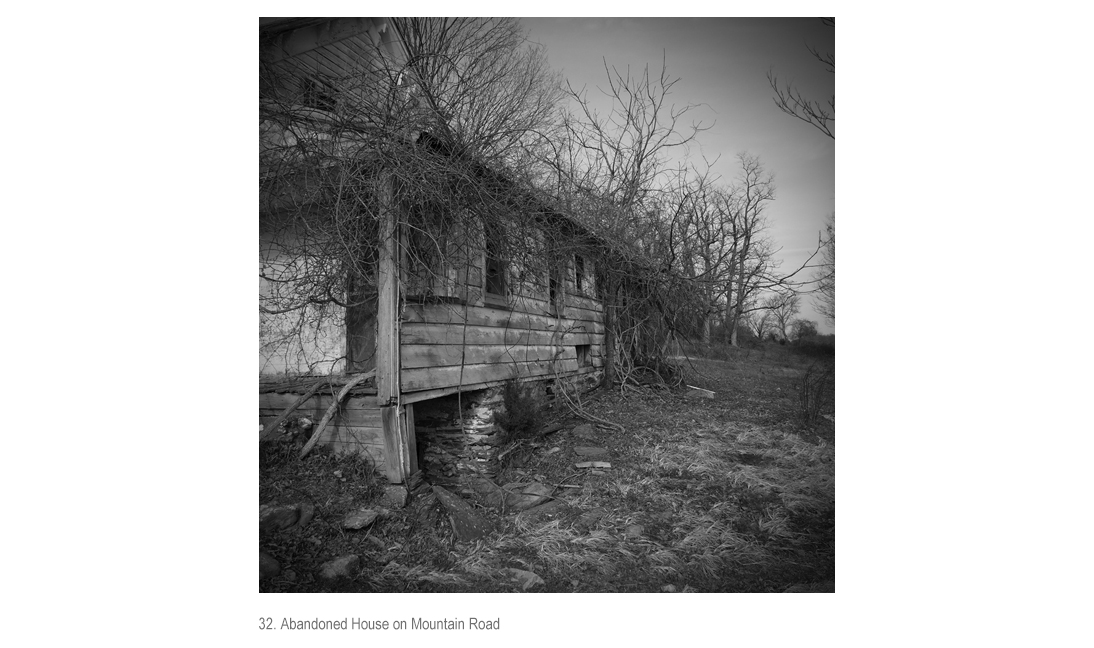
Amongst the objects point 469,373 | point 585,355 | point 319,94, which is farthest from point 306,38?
point 585,355

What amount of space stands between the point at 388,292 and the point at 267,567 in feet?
7.16

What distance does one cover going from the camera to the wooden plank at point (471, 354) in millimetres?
4355

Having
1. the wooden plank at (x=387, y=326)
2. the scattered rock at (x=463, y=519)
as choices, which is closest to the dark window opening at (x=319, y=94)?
the wooden plank at (x=387, y=326)

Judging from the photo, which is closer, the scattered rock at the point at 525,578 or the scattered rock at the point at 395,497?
the scattered rock at the point at 525,578

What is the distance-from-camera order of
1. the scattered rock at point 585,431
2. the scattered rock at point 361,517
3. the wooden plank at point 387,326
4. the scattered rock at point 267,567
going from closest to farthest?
the scattered rock at point 267,567 → the scattered rock at point 361,517 → the wooden plank at point 387,326 → the scattered rock at point 585,431

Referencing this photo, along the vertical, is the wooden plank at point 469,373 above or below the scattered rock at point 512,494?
above

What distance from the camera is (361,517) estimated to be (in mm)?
3531

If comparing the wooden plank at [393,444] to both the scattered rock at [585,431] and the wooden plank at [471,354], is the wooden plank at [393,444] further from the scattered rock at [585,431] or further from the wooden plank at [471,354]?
the scattered rock at [585,431]

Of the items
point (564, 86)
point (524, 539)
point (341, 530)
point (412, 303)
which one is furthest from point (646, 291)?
point (341, 530)

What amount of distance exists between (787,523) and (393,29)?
486 cm

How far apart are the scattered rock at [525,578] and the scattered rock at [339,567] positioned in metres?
0.99

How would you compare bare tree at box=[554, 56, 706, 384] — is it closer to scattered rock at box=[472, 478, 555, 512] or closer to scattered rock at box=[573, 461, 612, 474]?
scattered rock at box=[573, 461, 612, 474]

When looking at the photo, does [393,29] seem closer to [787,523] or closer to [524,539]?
[524,539]

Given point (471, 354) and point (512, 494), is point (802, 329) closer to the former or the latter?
point (512, 494)
